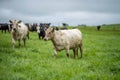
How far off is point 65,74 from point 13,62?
146 inches

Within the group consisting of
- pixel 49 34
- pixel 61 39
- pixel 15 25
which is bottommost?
pixel 61 39

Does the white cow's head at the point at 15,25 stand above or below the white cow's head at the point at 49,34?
above

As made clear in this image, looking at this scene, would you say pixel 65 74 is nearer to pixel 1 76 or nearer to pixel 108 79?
pixel 108 79

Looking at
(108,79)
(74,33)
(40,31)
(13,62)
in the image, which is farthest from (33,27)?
(108,79)

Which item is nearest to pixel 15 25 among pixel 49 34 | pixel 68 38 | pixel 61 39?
pixel 49 34

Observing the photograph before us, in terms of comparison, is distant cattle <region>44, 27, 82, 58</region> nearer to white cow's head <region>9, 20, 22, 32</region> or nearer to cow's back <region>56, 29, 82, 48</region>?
cow's back <region>56, 29, 82, 48</region>

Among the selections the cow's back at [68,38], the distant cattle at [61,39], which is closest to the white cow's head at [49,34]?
the distant cattle at [61,39]

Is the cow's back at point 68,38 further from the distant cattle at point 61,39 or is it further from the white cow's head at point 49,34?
the white cow's head at point 49,34

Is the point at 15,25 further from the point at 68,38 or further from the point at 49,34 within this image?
the point at 68,38

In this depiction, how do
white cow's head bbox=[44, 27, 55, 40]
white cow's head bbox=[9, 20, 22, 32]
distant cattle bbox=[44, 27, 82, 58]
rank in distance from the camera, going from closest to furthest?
distant cattle bbox=[44, 27, 82, 58] < white cow's head bbox=[44, 27, 55, 40] < white cow's head bbox=[9, 20, 22, 32]

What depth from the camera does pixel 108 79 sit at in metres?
10.4

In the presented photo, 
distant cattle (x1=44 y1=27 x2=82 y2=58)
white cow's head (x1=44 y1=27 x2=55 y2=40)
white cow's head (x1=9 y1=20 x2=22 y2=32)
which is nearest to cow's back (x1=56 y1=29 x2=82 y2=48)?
distant cattle (x1=44 y1=27 x2=82 y2=58)

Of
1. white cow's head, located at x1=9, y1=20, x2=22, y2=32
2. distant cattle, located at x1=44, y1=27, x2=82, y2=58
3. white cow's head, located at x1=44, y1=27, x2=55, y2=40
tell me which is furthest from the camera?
white cow's head, located at x1=9, y1=20, x2=22, y2=32

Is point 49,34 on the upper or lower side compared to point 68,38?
upper
